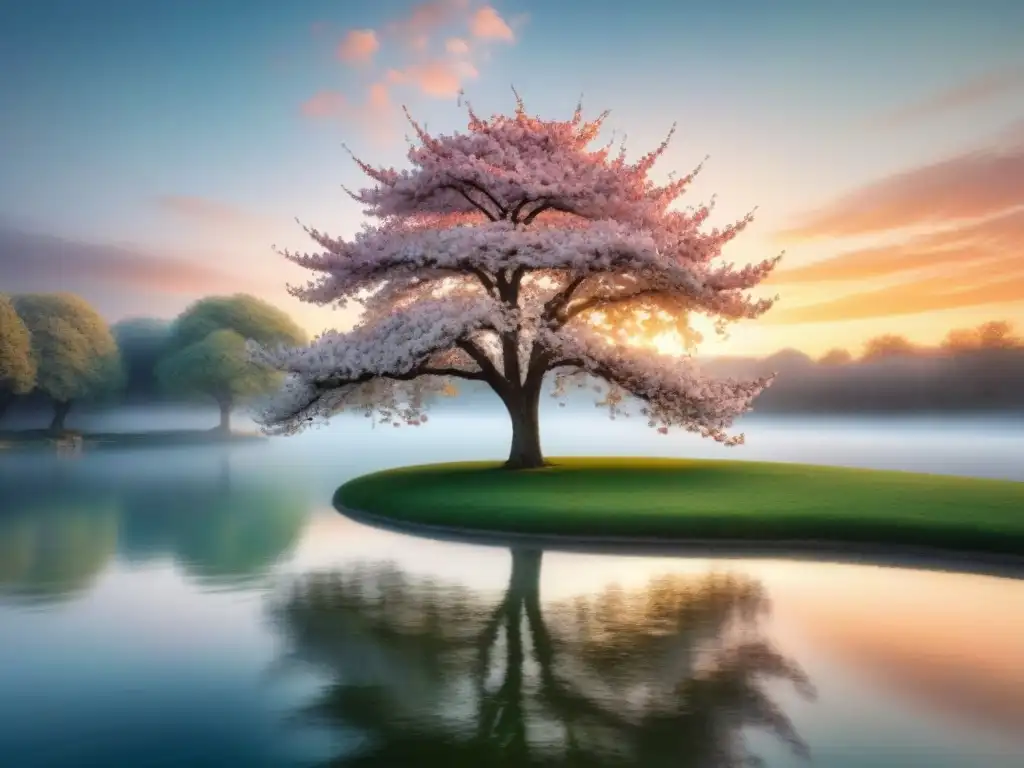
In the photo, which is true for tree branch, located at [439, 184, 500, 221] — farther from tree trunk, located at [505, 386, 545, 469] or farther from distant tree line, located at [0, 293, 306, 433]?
distant tree line, located at [0, 293, 306, 433]

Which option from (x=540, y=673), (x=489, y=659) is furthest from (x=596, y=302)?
(x=540, y=673)

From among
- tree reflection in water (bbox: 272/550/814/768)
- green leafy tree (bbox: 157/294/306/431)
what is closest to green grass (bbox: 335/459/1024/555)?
tree reflection in water (bbox: 272/550/814/768)

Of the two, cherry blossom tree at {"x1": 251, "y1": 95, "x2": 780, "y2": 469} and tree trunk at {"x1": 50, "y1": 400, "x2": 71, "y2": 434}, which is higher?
cherry blossom tree at {"x1": 251, "y1": 95, "x2": 780, "y2": 469}

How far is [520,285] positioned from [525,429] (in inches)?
Result: 222

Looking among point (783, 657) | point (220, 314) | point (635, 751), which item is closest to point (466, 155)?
point (783, 657)

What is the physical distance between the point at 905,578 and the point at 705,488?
973 cm

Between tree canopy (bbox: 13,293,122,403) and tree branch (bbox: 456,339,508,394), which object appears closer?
tree branch (bbox: 456,339,508,394)

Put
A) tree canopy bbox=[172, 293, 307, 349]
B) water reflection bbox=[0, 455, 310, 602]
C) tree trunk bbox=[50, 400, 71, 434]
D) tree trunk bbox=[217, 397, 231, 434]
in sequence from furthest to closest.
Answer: tree canopy bbox=[172, 293, 307, 349] < tree trunk bbox=[217, 397, 231, 434] < tree trunk bbox=[50, 400, 71, 434] < water reflection bbox=[0, 455, 310, 602]

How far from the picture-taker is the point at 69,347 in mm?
79875

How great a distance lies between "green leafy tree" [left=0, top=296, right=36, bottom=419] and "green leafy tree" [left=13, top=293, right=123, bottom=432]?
4231mm

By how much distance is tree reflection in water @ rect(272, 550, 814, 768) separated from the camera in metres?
7.97

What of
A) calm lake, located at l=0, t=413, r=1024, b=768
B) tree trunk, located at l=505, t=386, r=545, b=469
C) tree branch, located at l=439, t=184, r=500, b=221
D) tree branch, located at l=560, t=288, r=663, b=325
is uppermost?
tree branch, located at l=439, t=184, r=500, b=221

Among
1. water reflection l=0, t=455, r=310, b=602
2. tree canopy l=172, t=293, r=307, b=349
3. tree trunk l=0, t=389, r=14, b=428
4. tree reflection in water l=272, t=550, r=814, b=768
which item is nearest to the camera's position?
tree reflection in water l=272, t=550, r=814, b=768

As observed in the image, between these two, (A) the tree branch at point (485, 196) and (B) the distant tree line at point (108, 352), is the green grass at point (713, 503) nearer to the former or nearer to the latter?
(A) the tree branch at point (485, 196)
